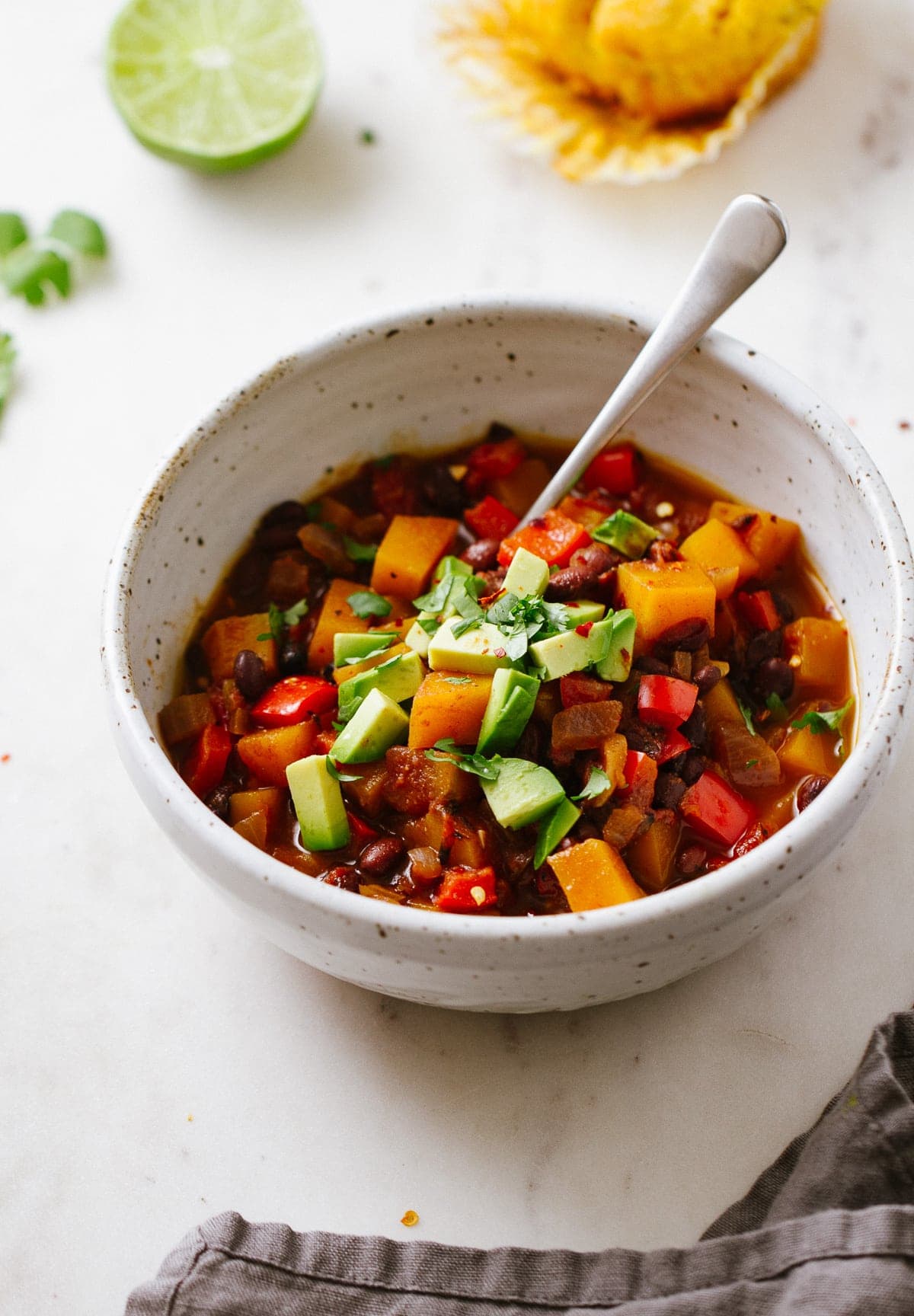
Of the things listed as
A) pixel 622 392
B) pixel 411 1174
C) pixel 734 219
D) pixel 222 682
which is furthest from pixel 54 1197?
pixel 734 219

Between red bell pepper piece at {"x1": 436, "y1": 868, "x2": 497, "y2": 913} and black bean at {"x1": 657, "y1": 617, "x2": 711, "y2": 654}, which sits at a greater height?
black bean at {"x1": 657, "y1": 617, "x2": 711, "y2": 654}

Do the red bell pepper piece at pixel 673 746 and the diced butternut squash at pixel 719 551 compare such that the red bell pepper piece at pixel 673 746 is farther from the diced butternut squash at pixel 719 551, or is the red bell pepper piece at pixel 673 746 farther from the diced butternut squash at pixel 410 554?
the diced butternut squash at pixel 410 554

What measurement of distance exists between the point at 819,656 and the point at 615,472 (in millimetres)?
702

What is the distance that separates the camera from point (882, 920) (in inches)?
109

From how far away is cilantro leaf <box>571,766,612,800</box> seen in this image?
2.50 m

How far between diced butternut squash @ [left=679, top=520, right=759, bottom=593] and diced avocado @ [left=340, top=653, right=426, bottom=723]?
2.27ft

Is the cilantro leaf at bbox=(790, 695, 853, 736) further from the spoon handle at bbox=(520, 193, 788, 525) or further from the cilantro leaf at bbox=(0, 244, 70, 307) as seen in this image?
the cilantro leaf at bbox=(0, 244, 70, 307)

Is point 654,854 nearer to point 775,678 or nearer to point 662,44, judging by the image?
point 775,678

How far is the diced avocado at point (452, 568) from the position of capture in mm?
2917

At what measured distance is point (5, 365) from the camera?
382 cm

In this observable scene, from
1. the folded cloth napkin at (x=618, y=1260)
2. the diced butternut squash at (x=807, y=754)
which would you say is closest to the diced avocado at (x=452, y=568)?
the diced butternut squash at (x=807, y=754)

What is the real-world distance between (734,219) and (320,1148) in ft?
6.98

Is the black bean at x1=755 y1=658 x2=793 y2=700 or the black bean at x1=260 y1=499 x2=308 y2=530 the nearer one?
the black bean at x1=755 y1=658 x2=793 y2=700

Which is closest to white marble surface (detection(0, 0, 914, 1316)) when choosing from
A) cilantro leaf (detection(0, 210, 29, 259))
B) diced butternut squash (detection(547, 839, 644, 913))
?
cilantro leaf (detection(0, 210, 29, 259))
